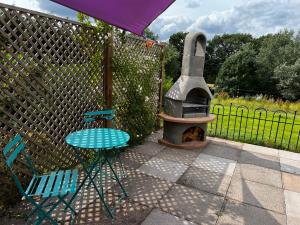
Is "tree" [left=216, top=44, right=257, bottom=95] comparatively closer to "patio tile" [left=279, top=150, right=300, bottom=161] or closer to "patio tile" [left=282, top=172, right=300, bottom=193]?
"patio tile" [left=279, top=150, right=300, bottom=161]

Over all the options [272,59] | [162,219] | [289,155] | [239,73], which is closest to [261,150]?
[289,155]

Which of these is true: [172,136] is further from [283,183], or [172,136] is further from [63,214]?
[63,214]

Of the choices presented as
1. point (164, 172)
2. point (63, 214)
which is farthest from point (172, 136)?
point (63, 214)

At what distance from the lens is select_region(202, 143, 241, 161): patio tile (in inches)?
191

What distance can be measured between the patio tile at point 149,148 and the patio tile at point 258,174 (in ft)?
5.59

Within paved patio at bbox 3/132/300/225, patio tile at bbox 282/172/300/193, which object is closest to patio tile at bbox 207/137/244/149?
paved patio at bbox 3/132/300/225

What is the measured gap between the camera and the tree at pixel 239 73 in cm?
1959

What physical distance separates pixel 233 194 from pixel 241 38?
→ 32.3 m

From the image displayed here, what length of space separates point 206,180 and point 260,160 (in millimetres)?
1710

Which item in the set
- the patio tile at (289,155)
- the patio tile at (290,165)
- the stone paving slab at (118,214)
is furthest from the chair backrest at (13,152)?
the patio tile at (289,155)

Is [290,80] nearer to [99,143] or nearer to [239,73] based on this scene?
[239,73]

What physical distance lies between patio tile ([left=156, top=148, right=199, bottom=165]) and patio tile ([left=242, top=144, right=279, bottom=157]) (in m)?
1.47

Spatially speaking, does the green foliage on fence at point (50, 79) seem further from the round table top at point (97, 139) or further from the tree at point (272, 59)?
the tree at point (272, 59)

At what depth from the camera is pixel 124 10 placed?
2162mm
